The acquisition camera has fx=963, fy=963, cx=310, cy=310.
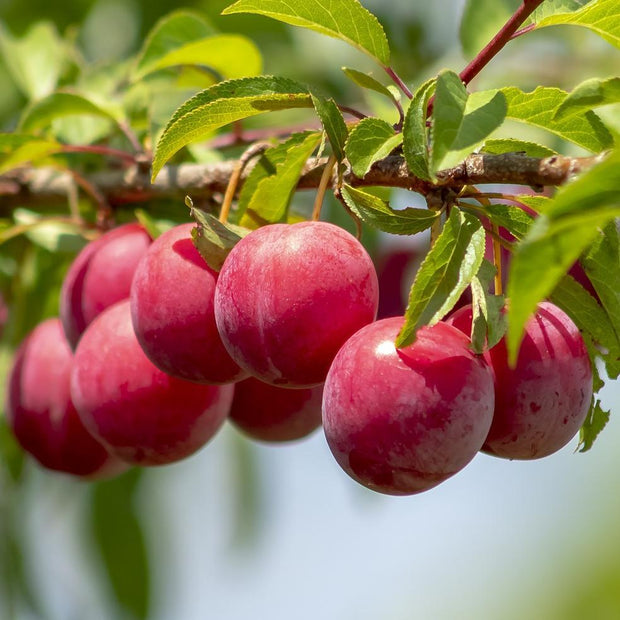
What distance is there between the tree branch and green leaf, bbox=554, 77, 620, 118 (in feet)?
0.15

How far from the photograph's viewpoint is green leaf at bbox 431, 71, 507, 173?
2.46 ft

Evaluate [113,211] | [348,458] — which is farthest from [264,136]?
[348,458]

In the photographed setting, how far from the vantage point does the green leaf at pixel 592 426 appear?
941 millimetres

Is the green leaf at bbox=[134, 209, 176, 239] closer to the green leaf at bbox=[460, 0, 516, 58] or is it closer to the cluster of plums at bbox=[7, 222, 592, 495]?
the cluster of plums at bbox=[7, 222, 592, 495]

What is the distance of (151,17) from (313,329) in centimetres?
142

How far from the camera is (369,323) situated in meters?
0.86

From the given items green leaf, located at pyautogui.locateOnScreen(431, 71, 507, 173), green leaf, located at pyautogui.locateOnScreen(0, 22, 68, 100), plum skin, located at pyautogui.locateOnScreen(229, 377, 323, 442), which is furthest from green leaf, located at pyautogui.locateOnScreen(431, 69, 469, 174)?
green leaf, located at pyautogui.locateOnScreen(0, 22, 68, 100)

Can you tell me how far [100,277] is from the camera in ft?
3.89

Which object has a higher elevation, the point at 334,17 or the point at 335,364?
the point at 334,17

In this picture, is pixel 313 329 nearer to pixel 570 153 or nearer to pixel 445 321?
pixel 445 321

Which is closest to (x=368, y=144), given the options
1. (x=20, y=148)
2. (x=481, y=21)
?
(x=20, y=148)

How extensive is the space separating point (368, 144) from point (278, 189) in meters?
0.17

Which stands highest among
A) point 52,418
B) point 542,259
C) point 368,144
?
point 542,259

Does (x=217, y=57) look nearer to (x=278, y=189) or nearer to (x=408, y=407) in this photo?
(x=278, y=189)
